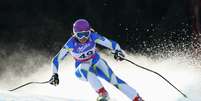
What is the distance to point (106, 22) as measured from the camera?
16.6 m

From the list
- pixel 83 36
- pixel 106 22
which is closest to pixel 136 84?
pixel 83 36

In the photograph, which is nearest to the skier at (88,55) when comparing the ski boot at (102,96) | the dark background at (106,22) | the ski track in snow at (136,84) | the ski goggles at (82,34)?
the ski goggles at (82,34)

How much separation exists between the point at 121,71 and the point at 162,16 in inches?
90.1

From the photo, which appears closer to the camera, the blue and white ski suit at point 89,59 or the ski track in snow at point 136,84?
the blue and white ski suit at point 89,59

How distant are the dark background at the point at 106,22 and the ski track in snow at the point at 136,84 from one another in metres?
0.64

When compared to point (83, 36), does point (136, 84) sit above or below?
below

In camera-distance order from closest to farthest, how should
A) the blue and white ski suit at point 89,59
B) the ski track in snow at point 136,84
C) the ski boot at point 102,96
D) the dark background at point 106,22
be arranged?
the ski boot at point 102,96 < the blue and white ski suit at point 89,59 < the ski track in snow at point 136,84 < the dark background at point 106,22

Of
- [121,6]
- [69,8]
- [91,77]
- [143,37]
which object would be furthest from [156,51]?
[91,77]

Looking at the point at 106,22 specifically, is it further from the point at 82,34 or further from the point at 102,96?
the point at 102,96

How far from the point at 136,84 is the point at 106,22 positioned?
4639mm

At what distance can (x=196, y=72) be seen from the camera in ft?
43.2

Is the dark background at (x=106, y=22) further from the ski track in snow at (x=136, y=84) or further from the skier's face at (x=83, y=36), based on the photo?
the skier's face at (x=83, y=36)

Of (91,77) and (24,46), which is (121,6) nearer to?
(24,46)

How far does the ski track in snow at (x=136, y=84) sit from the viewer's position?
32.7 feet
